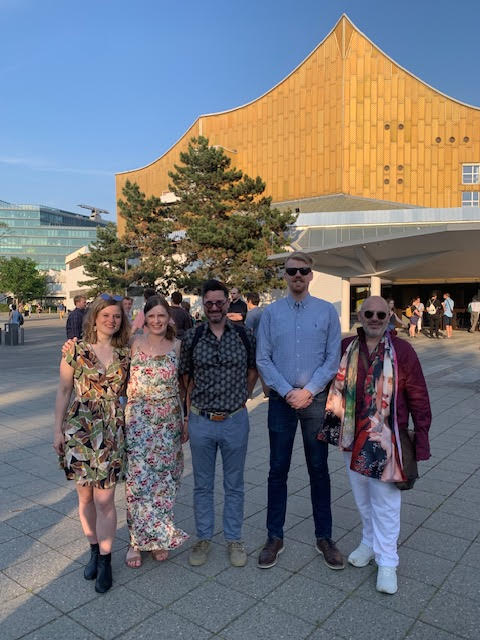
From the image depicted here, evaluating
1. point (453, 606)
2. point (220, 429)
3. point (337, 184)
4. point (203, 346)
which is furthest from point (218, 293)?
point (337, 184)

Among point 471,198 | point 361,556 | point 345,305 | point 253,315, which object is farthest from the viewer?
point 471,198

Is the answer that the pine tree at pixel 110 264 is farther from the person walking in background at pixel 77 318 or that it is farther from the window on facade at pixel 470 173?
the window on facade at pixel 470 173

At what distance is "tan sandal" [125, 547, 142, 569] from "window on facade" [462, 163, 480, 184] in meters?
41.0

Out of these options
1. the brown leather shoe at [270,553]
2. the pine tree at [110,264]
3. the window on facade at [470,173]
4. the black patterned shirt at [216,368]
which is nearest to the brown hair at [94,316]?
the black patterned shirt at [216,368]

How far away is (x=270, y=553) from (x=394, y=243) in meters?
17.9

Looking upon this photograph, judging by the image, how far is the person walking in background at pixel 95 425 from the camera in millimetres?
2930

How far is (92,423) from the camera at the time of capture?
2.94 m

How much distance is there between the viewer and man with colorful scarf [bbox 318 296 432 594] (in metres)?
2.86

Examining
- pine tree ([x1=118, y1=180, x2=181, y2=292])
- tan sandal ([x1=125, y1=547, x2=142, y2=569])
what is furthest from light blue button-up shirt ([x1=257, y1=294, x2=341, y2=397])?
pine tree ([x1=118, y1=180, x2=181, y2=292])

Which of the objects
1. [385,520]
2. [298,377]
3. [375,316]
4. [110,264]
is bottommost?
[385,520]

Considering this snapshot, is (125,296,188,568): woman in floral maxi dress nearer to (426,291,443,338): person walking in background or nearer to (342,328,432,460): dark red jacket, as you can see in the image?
(342,328,432,460): dark red jacket

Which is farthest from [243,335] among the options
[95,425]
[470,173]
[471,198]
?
[470,173]

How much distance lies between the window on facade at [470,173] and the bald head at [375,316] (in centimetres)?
4010

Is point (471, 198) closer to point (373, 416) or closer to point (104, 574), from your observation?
point (373, 416)
